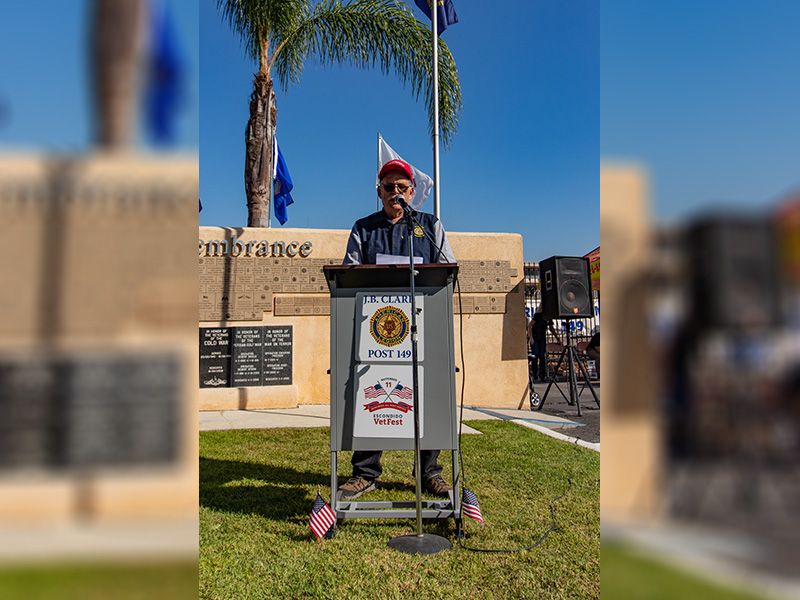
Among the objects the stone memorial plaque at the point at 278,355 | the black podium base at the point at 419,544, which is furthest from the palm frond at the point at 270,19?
the black podium base at the point at 419,544

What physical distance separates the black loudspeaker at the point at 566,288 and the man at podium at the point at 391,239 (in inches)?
215

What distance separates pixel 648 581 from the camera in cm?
33

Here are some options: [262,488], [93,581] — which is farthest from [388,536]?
[93,581]

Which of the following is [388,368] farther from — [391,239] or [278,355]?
[278,355]

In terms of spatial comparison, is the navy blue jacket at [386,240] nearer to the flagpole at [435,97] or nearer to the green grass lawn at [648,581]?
the green grass lawn at [648,581]

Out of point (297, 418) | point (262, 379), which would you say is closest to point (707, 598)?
point (297, 418)

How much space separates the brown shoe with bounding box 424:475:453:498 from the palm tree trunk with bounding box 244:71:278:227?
6.62 meters

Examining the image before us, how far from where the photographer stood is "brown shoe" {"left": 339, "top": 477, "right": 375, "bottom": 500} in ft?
11.5

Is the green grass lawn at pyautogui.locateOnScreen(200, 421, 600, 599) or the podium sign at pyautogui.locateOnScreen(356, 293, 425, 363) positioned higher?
the podium sign at pyautogui.locateOnScreen(356, 293, 425, 363)

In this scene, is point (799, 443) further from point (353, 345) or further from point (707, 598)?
point (353, 345)

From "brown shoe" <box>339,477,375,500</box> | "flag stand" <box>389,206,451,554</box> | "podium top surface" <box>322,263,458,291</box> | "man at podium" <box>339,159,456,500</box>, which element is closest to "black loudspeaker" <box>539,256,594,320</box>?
"man at podium" <box>339,159,456,500</box>

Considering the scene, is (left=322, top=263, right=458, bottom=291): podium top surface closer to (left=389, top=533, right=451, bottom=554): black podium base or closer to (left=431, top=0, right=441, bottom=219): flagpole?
(left=389, top=533, right=451, bottom=554): black podium base

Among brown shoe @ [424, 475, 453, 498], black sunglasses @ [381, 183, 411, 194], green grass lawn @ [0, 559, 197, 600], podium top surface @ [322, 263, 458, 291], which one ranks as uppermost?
black sunglasses @ [381, 183, 411, 194]

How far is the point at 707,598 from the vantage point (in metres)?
0.29
